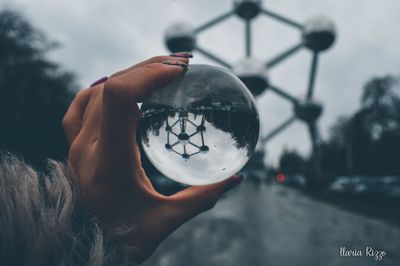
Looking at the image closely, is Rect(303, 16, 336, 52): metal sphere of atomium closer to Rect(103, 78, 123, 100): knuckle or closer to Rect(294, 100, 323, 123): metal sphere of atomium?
Rect(294, 100, 323, 123): metal sphere of atomium

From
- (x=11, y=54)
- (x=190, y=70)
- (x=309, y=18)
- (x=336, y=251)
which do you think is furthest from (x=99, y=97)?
(x=11, y=54)

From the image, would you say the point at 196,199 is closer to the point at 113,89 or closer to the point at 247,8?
the point at 113,89

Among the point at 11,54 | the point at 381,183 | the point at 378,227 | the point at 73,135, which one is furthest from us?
the point at 381,183

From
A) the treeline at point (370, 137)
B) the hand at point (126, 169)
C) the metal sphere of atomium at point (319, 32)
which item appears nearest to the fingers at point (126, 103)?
the hand at point (126, 169)

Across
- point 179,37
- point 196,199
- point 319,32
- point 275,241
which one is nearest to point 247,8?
point 319,32

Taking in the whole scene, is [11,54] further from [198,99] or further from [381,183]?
[381,183]

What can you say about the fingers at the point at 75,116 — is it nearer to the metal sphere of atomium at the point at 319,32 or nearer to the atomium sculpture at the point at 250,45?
the atomium sculpture at the point at 250,45
